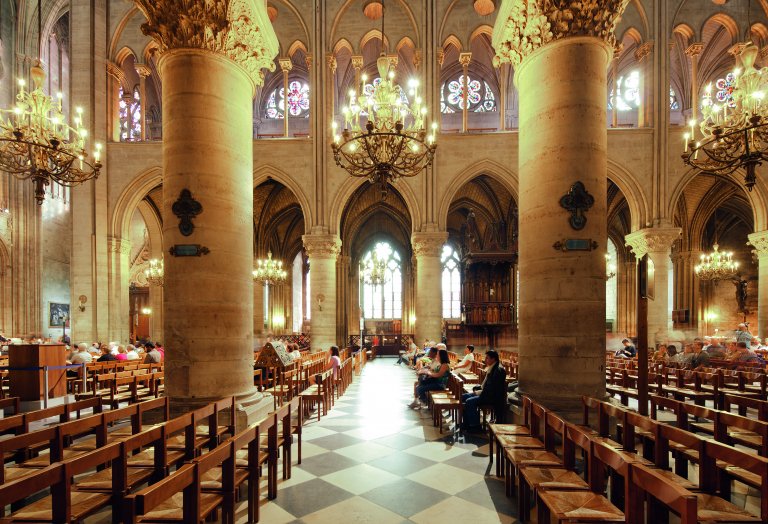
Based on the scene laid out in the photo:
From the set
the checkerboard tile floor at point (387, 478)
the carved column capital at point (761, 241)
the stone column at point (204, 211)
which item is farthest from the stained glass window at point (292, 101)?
the carved column capital at point (761, 241)

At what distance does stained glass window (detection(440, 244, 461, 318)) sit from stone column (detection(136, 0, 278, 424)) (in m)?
23.9

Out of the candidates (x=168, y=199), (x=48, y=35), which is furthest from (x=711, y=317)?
(x=48, y=35)

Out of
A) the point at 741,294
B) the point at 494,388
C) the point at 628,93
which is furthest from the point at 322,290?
the point at 741,294

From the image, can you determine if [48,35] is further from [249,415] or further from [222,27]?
[249,415]

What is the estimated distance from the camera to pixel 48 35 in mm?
20984

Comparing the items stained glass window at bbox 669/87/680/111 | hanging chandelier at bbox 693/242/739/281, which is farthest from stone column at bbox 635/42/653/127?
hanging chandelier at bbox 693/242/739/281

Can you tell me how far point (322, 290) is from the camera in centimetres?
1731

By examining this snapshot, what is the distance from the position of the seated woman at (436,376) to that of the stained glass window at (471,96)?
1648cm

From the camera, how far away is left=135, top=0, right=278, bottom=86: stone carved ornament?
20.1ft

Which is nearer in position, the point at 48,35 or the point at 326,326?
the point at 326,326

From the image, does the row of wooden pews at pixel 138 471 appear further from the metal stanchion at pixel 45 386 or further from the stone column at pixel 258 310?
the stone column at pixel 258 310

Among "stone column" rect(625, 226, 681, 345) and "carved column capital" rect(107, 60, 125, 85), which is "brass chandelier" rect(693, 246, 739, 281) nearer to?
"stone column" rect(625, 226, 681, 345)

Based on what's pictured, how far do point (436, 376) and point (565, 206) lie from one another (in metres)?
3.99

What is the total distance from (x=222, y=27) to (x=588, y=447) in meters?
6.28
